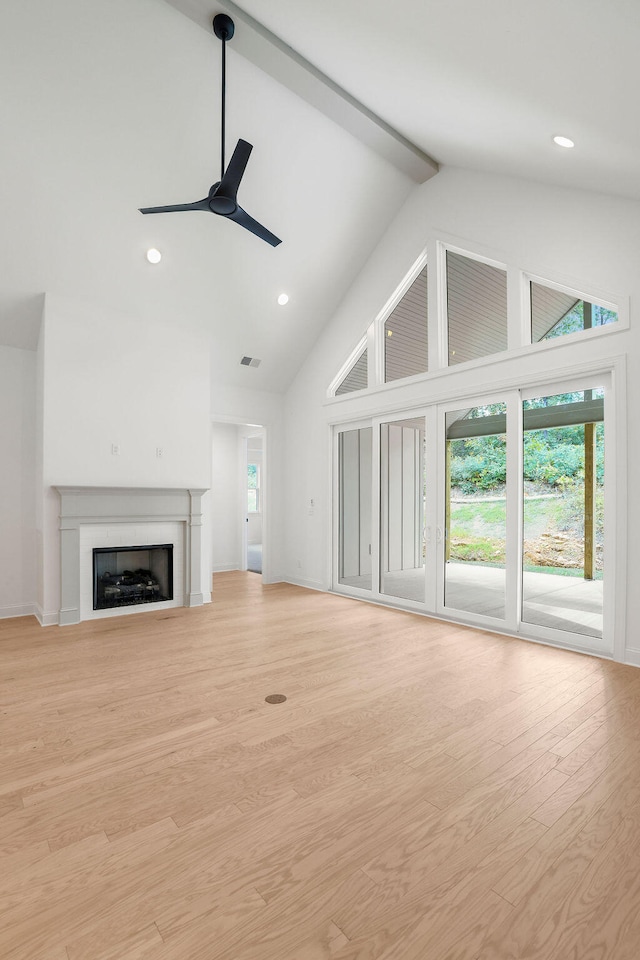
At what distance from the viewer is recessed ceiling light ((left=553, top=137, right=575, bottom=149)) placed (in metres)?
3.32

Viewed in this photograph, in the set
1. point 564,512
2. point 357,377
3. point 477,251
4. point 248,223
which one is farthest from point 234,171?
point 564,512

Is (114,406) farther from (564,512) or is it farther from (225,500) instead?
(564,512)

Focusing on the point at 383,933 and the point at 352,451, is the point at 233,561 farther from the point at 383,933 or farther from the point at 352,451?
the point at 383,933

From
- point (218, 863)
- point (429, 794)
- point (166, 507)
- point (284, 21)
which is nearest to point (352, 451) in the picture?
point (166, 507)

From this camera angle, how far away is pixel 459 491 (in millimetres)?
5102

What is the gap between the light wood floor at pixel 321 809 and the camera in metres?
1.52

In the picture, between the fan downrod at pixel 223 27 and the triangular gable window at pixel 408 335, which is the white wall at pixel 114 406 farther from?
the fan downrod at pixel 223 27

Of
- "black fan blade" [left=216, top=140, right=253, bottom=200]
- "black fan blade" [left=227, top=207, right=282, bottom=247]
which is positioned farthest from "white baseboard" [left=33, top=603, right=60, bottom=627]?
"black fan blade" [left=216, top=140, right=253, bottom=200]

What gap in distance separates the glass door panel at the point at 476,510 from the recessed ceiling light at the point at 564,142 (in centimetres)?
208

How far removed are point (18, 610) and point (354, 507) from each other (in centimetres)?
404

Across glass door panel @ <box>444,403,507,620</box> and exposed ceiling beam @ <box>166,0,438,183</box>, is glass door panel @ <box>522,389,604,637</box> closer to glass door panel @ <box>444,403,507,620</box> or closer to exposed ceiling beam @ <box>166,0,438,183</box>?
glass door panel @ <box>444,403,507,620</box>

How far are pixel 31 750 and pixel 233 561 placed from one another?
6.11 meters

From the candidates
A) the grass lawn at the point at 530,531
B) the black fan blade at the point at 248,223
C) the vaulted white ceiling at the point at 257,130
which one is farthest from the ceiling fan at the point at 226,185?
the grass lawn at the point at 530,531

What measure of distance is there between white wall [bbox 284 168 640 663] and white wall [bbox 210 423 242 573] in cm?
154
